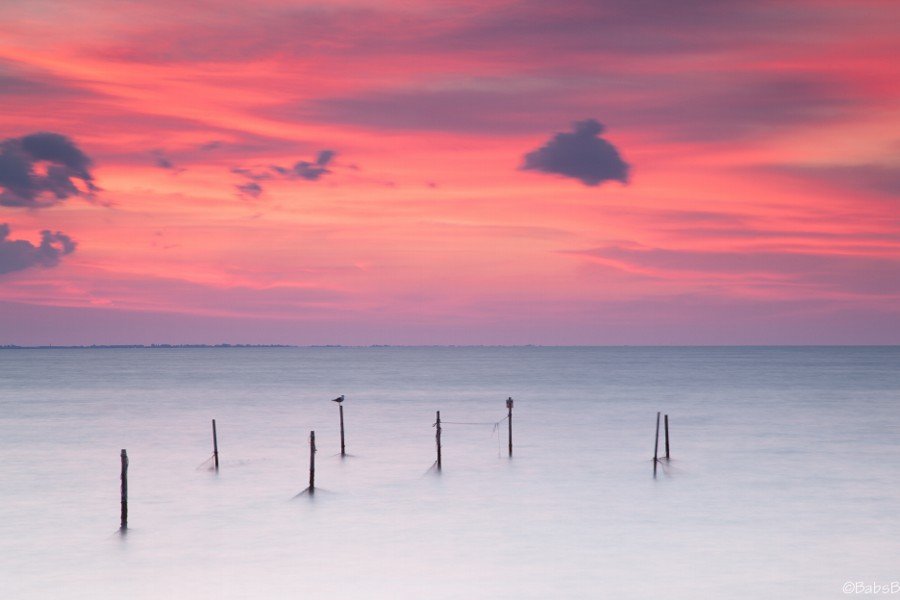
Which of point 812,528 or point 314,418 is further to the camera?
point 314,418

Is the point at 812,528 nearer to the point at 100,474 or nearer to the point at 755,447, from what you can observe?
the point at 755,447

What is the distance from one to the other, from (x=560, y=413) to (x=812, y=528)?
174 ft

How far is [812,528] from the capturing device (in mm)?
34875

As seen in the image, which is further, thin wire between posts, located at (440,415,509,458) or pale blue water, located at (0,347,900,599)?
thin wire between posts, located at (440,415,509,458)

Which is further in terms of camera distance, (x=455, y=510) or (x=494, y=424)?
(x=494, y=424)

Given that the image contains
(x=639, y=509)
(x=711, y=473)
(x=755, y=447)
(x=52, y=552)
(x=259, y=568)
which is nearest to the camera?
(x=259, y=568)

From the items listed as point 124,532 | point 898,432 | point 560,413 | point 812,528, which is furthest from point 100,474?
point 898,432

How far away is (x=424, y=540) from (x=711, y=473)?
21.1m

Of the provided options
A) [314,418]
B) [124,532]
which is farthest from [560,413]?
[124,532]

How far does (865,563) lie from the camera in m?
29.5

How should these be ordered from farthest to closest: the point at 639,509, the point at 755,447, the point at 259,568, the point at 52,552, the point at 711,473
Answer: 1. the point at 755,447
2. the point at 711,473
3. the point at 639,509
4. the point at 52,552
5. the point at 259,568

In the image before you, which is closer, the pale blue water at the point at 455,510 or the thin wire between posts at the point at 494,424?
the pale blue water at the point at 455,510

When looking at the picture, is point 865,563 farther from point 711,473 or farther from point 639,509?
point 711,473

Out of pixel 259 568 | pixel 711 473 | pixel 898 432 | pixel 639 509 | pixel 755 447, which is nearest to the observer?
pixel 259 568
